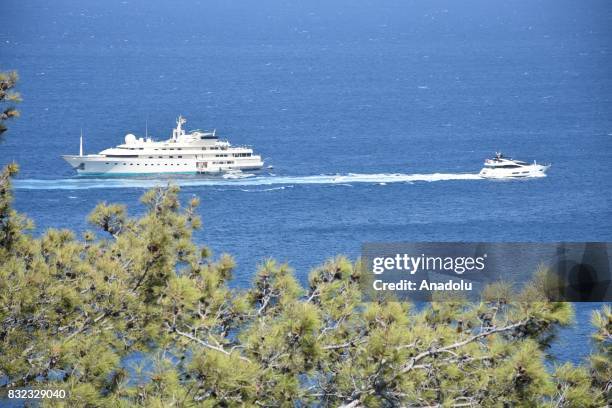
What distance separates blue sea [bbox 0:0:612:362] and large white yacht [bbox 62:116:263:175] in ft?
5.04

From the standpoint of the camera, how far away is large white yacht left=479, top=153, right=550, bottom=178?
52.3 meters

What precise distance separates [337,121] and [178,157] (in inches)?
469

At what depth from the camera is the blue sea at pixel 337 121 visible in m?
43.4

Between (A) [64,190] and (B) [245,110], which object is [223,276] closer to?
(A) [64,190]

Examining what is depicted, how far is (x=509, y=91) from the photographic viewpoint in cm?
8144

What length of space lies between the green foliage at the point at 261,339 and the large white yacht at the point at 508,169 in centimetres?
4124

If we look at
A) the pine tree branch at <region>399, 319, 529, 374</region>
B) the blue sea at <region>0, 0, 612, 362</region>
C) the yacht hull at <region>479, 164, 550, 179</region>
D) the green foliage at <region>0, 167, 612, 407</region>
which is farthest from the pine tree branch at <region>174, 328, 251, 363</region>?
the yacht hull at <region>479, 164, 550, 179</region>

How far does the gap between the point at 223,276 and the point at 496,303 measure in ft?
10.5

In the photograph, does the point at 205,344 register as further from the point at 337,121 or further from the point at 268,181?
the point at 337,121

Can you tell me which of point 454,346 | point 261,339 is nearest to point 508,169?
point 454,346

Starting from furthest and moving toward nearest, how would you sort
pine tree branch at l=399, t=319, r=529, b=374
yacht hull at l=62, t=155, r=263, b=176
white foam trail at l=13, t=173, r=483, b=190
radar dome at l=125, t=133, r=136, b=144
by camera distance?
radar dome at l=125, t=133, r=136, b=144 → yacht hull at l=62, t=155, r=263, b=176 → white foam trail at l=13, t=173, r=483, b=190 → pine tree branch at l=399, t=319, r=529, b=374

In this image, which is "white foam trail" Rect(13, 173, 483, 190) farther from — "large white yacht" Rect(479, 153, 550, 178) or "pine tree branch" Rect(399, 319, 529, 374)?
"pine tree branch" Rect(399, 319, 529, 374)

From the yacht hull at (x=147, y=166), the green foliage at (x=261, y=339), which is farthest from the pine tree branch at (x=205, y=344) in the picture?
the yacht hull at (x=147, y=166)

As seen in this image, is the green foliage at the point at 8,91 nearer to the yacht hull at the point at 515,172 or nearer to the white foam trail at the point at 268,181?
the white foam trail at the point at 268,181
